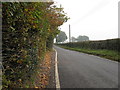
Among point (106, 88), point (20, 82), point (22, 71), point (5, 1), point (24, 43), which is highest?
point (5, 1)

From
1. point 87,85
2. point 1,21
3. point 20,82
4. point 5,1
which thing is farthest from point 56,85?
point 5,1

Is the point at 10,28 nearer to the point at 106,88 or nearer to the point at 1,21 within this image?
the point at 1,21

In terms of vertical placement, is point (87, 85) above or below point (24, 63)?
below

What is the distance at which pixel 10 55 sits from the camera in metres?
3.47

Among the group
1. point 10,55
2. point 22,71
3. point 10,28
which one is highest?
point 10,28

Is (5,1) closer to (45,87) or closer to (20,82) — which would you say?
(20,82)

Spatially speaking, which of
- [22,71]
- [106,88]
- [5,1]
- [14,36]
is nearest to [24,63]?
[22,71]

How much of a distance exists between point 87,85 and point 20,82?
257cm

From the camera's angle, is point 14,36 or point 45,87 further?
point 45,87

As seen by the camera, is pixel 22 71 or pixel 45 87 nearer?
pixel 22 71

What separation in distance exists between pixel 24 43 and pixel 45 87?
1.88 m

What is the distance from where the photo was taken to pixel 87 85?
502 cm

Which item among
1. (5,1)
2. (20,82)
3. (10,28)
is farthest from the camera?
(20,82)

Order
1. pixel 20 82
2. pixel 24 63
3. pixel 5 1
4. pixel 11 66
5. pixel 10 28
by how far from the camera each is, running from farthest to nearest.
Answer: pixel 24 63 < pixel 20 82 < pixel 11 66 < pixel 10 28 < pixel 5 1
